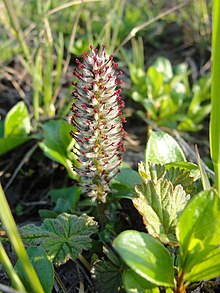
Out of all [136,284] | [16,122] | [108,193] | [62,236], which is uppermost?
[16,122]

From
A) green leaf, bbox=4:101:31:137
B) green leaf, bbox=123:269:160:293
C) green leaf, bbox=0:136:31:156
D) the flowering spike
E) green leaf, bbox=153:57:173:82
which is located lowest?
green leaf, bbox=123:269:160:293

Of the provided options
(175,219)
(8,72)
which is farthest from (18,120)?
(175,219)

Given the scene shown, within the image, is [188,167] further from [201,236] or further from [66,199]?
[66,199]

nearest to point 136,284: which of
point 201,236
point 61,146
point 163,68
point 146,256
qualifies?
point 146,256

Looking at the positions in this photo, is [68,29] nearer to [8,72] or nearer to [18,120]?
[8,72]

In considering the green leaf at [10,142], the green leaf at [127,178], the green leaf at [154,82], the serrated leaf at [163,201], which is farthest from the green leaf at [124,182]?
the green leaf at [154,82]

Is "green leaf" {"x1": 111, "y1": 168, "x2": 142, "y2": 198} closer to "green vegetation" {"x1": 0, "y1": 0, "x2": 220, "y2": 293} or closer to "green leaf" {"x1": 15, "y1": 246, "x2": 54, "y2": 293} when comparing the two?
"green vegetation" {"x1": 0, "y1": 0, "x2": 220, "y2": 293}

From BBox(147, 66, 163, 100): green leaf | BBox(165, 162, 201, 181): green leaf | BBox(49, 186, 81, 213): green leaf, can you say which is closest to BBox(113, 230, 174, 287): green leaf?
BBox(165, 162, 201, 181): green leaf
